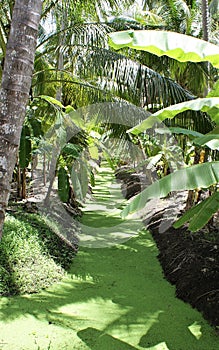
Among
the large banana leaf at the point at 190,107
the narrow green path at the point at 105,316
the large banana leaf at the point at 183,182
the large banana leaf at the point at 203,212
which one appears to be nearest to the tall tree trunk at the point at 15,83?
the large banana leaf at the point at 183,182

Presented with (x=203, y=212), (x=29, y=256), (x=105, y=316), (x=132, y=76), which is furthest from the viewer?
(x=132, y=76)

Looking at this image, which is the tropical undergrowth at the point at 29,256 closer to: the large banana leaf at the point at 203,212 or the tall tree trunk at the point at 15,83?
the large banana leaf at the point at 203,212

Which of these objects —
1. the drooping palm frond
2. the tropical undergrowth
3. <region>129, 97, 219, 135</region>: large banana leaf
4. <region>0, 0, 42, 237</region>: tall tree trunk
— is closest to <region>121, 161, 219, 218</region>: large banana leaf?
<region>129, 97, 219, 135</region>: large banana leaf

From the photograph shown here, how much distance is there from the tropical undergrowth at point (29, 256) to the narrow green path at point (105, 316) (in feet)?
0.51

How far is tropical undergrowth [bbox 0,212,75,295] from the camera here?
385cm

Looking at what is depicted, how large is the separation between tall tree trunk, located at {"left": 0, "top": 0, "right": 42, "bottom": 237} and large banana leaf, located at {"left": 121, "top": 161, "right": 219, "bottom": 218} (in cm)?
116

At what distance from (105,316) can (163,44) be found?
2.58m

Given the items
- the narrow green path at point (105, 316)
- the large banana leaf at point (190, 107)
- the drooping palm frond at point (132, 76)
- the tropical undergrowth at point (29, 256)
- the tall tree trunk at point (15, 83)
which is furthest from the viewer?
the drooping palm frond at point (132, 76)

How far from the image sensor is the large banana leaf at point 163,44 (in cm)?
182

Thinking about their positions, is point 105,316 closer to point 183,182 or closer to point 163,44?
point 183,182

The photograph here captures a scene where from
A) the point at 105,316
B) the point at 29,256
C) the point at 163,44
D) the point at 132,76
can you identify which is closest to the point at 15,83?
the point at 163,44

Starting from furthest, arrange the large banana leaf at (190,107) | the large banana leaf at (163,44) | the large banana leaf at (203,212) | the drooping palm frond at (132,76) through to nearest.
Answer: the drooping palm frond at (132,76)
the large banana leaf at (203,212)
the large banana leaf at (190,107)
the large banana leaf at (163,44)

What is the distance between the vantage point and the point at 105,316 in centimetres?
345

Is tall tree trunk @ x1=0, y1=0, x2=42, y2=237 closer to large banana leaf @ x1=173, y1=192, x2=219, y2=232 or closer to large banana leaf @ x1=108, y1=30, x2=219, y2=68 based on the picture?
large banana leaf @ x1=108, y1=30, x2=219, y2=68
